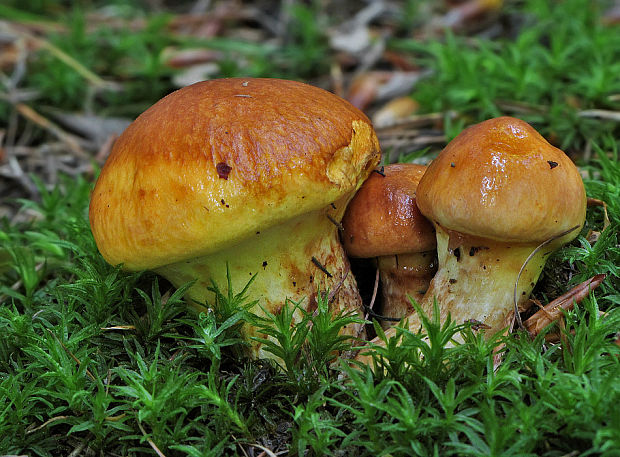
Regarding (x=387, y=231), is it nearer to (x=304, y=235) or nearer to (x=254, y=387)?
(x=304, y=235)

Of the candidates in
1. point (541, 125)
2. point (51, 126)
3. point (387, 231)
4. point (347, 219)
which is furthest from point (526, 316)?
point (51, 126)

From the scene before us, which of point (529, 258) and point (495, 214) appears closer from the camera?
point (495, 214)

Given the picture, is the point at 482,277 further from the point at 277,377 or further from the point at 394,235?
the point at 277,377

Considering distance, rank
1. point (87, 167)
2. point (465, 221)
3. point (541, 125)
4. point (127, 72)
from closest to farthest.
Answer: point (465, 221)
point (541, 125)
point (87, 167)
point (127, 72)

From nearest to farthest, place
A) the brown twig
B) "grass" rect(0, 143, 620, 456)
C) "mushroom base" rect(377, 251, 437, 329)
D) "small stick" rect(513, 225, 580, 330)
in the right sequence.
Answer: "grass" rect(0, 143, 620, 456), "small stick" rect(513, 225, 580, 330), the brown twig, "mushroom base" rect(377, 251, 437, 329)

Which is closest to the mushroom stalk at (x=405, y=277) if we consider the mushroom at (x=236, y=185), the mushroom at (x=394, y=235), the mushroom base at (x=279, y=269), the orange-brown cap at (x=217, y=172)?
the mushroom at (x=394, y=235)

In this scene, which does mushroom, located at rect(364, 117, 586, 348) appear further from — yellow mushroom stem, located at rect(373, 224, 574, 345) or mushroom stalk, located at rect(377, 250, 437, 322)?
mushroom stalk, located at rect(377, 250, 437, 322)

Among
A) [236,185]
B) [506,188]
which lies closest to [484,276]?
[506,188]

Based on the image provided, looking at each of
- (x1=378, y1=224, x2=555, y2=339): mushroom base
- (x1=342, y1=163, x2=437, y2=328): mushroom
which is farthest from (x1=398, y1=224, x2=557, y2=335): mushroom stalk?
(x1=342, y1=163, x2=437, y2=328): mushroom
